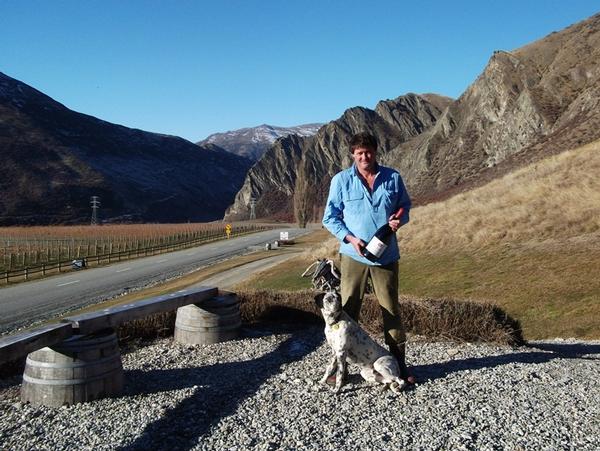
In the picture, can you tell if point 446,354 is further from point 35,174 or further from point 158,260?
point 35,174

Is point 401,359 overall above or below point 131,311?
below

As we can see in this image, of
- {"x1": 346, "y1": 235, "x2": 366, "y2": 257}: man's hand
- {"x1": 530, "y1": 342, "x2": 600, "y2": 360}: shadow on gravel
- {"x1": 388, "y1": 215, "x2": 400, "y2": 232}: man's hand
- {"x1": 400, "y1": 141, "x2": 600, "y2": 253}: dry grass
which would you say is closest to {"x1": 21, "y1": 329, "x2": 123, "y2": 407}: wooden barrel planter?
{"x1": 346, "y1": 235, "x2": 366, "y2": 257}: man's hand

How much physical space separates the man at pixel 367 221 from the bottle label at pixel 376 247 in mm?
116

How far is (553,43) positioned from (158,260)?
8346 centimetres

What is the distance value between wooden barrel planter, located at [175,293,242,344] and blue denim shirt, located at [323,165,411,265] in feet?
10.1

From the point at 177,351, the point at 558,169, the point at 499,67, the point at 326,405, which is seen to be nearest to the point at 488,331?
the point at 326,405

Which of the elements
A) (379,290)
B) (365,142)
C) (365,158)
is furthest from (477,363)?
(365,142)

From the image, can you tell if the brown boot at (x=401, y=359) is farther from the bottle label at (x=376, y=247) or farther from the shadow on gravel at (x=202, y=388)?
the shadow on gravel at (x=202, y=388)

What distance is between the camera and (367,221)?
19.6ft

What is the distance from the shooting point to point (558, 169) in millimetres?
29656

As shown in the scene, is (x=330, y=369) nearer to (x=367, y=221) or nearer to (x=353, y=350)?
(x=353, y=350)

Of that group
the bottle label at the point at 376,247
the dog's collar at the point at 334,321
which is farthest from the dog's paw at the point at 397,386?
the bottle label at the point at 376,247

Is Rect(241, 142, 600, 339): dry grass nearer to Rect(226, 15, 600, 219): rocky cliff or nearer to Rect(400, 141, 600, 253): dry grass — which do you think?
Rect(400, 141, 600, 253): dry grass

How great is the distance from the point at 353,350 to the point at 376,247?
3.70ft
